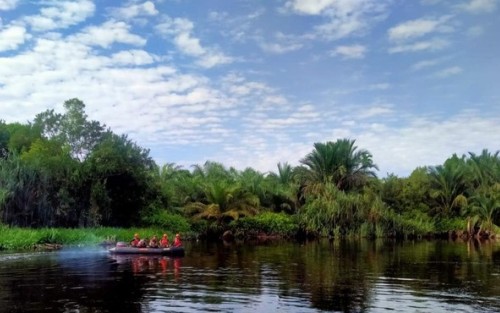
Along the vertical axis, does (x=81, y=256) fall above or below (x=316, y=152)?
below

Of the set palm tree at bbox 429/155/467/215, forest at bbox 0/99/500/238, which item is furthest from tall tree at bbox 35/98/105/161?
palm tree at bbox 429/155/467/215

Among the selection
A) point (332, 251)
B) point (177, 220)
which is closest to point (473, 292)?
point (332, 251)

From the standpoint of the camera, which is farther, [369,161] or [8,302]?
[369,161]

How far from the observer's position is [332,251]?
35531mm

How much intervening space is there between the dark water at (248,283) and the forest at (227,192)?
11655mm

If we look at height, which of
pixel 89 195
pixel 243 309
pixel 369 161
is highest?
pixel 369 161

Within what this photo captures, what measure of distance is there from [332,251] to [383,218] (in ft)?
60.1

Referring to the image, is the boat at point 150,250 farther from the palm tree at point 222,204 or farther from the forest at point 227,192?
the palm tree at point 222,204

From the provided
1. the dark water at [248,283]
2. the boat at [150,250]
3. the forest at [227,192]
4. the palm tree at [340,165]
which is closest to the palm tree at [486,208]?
the forest at [227,192]

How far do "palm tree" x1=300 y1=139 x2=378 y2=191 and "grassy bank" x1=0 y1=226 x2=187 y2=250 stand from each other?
20.2 m

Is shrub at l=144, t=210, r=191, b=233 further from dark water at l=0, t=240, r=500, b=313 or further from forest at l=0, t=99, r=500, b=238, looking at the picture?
dark water at l=0, t=240, r=500, b=313

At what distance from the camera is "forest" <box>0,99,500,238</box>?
4266 cm

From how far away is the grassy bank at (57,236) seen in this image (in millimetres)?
34000

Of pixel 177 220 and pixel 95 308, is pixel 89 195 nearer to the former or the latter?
pixel 177 220
